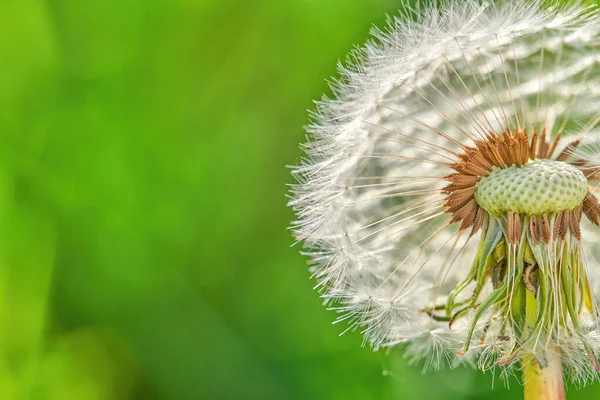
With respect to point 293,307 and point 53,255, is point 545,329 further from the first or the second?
point 53,255

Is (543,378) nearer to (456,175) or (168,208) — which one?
(456,175)

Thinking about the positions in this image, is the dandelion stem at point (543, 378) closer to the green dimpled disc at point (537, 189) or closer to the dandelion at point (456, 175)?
the dandelion at point (456, 175)

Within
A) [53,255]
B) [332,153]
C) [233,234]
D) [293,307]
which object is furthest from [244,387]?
[332,153]

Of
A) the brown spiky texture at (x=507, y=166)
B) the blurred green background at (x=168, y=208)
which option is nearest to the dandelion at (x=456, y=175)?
the brown spiky texture at (x=507, y=166)

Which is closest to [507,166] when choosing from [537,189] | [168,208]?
[537,189]

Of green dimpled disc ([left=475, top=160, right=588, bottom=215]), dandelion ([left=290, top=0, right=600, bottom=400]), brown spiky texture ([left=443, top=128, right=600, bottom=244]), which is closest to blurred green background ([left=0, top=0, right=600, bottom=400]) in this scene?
dandelion ([left=290, top=0, right=600, bottom=400])

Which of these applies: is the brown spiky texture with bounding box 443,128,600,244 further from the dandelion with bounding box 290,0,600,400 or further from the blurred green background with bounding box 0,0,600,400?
the blurred green background with bounding box 0,0,600,400

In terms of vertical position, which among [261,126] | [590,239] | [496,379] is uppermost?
[261,126]
